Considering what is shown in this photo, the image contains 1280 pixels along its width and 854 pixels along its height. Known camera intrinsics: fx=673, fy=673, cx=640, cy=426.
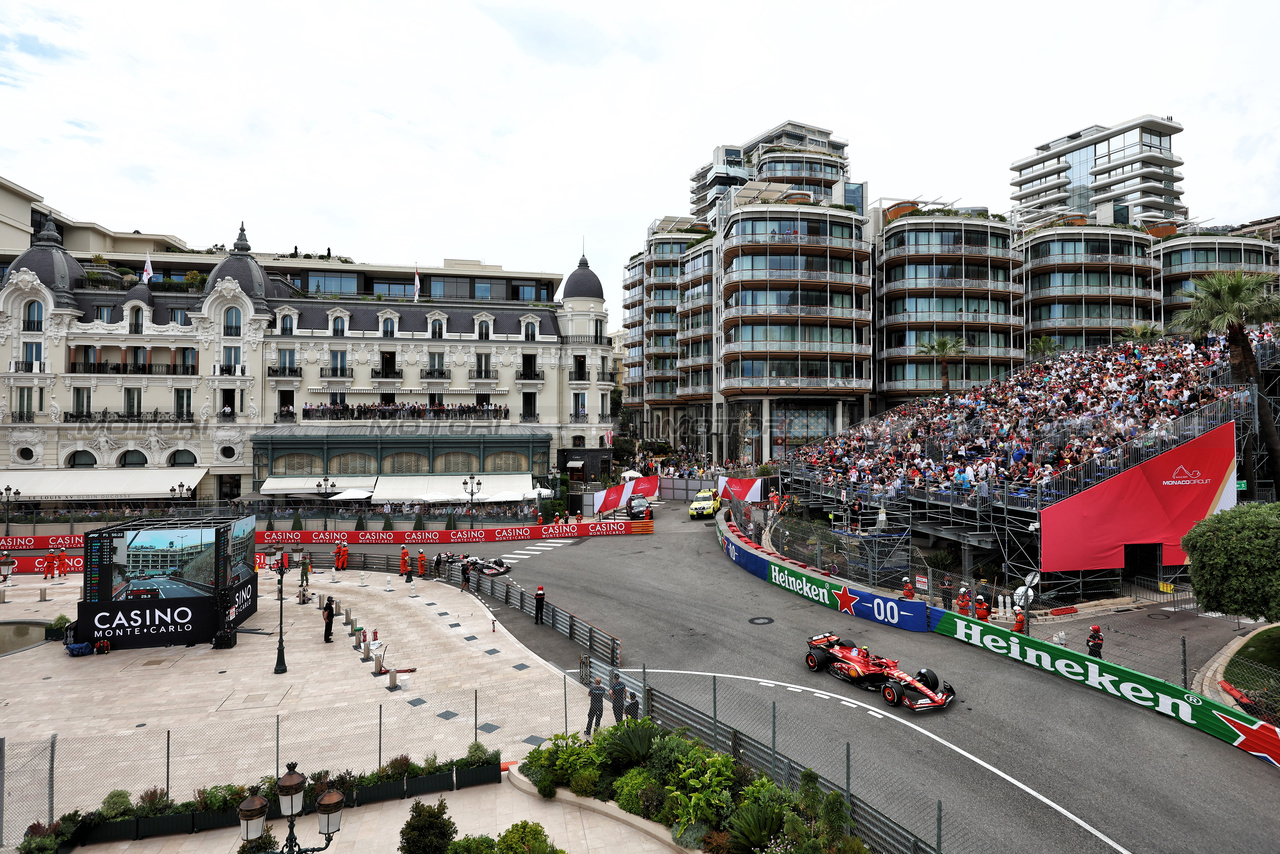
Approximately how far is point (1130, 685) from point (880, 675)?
20.1ft

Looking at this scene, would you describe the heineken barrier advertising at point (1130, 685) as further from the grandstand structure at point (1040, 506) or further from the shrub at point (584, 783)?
the shrub at point (584, 783)

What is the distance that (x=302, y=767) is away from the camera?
14.9 meters

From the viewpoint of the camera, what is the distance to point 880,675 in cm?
1872

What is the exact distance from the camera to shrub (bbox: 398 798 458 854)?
10.9 m

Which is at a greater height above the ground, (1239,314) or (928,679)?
(1239,314)

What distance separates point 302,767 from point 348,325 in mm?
47219

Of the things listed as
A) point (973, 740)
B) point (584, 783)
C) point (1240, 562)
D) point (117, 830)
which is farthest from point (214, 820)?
point (1240, 562)

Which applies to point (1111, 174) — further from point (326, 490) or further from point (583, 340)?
point (326, 490)

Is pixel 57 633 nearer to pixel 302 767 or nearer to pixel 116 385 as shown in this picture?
pixel 302 767

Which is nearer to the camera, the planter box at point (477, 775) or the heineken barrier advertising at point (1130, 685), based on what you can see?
the planter box at point (477, 775)

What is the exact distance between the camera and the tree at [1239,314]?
27.2 m

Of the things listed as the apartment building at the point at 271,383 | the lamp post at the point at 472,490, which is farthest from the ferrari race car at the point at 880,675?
the apartment building at the point at 271,383

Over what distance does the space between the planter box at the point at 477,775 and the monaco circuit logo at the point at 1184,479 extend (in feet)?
89.7

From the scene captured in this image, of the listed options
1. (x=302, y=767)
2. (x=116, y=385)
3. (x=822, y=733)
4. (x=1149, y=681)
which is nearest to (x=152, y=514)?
(x=116, y=385)
